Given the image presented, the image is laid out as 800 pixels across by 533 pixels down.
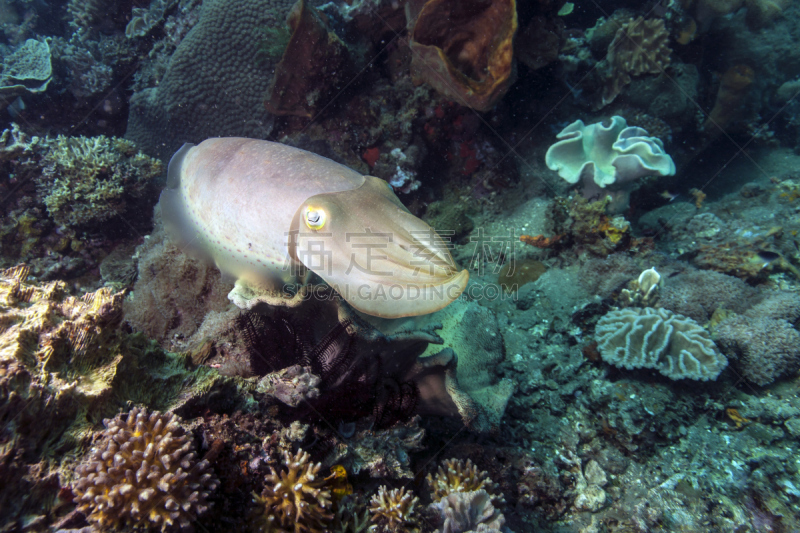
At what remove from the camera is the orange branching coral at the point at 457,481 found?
2.80 meters

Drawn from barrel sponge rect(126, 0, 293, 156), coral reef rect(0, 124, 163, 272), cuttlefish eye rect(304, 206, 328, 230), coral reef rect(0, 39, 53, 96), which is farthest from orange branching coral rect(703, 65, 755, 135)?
coral reef rect(0, 39, 53, 96)

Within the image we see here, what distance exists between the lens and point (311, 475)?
2082mm

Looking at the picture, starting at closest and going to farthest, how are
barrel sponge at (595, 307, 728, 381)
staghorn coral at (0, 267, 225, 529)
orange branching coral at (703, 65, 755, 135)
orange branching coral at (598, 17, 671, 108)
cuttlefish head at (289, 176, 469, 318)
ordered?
staghorn coral at (0, 267, 225, 529)
cuttlefish head at (289, 176, 469, 318)
barrel sponge at (595, 307, 728, 381)
orange branching coral at (598, 17, 671, 108)
orange branching coral at (703, 65, 755, 135)

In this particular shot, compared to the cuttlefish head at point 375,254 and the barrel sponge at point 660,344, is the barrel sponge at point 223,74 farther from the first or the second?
the barrel sponge at point 660,344

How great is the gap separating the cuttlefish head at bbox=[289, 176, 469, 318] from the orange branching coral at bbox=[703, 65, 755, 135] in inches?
454

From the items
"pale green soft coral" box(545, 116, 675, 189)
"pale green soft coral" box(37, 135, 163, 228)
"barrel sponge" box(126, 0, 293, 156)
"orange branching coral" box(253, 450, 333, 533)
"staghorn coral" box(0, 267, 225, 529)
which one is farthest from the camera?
"barrel sponge" box(126, 0, 293, 156)

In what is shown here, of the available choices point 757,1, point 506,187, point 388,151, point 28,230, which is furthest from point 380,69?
point 757,1

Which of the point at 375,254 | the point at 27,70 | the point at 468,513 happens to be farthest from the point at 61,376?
the point at 27,70

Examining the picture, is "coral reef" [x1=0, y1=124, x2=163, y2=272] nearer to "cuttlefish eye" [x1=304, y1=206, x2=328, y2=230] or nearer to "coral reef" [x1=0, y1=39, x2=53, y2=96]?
"coral reef" [x1=0, y1=39, x2=53, y2=96]

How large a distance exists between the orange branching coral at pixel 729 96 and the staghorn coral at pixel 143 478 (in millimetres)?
13052

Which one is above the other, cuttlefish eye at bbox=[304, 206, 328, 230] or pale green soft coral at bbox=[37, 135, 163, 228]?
cuttlefish eye at bbox=[304, 206, 328, 230]

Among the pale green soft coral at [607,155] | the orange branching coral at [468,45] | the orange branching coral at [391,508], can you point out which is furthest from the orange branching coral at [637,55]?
the orange branching coral at [391,508]

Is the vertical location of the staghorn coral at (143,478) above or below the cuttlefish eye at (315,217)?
below

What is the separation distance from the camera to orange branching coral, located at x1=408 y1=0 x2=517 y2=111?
5.73 m
